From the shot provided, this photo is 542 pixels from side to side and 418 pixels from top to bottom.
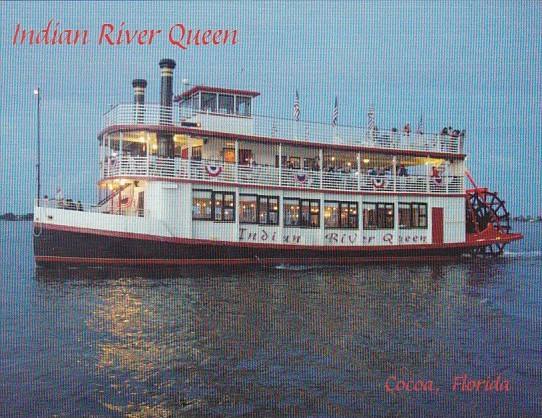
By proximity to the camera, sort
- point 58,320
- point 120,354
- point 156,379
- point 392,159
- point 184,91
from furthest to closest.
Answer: point 392,159
point 184,91
point 58,320
point 120,354
point 156,379

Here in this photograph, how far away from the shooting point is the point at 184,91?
82.4ft

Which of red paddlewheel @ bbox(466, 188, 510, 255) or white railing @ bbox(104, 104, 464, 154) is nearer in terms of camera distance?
white railing @ bbox(104, 104, 464, 154)

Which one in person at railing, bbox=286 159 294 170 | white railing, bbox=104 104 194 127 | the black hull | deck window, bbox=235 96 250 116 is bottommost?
the black hull

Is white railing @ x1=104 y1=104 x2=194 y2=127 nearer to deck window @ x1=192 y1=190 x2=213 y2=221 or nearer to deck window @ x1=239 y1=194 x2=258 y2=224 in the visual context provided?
deck window @ x1=192 y1=190 x2=213 y2=221

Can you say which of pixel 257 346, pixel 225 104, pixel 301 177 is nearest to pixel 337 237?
pixel 301 177

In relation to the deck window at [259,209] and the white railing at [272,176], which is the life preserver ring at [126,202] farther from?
the deck window at [259,209]

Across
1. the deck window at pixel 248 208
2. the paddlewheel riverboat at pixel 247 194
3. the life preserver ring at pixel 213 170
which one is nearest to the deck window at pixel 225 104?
the paddlewheel riverboat at pixel 247 194

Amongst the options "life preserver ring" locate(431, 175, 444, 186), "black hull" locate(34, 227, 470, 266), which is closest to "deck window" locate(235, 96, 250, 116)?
"black hull" locate(34, 227, 470, 266)

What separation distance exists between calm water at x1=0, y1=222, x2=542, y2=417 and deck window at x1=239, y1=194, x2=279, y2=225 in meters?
4.44

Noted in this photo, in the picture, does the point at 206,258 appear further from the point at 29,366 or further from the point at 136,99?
the point at 29,366

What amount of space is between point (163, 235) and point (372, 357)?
39.5 feet

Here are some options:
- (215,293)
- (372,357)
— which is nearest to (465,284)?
(215,293)

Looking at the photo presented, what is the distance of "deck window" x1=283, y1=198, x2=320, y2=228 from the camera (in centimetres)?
2412

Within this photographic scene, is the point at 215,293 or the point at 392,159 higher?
the point at 392,159
